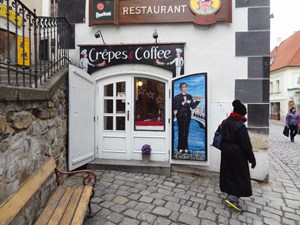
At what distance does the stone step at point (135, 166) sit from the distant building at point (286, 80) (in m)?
19.6

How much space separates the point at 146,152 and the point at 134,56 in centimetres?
211

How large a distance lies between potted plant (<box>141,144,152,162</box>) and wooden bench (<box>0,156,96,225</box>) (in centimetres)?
206

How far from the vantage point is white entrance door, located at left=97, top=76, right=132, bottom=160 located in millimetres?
5129

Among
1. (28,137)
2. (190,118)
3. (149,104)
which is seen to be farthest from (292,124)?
(28,137)

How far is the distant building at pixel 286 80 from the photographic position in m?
21.7

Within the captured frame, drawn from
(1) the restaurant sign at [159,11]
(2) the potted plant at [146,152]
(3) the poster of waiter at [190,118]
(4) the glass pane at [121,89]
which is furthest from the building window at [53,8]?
(2) the potted plant at [146,152]

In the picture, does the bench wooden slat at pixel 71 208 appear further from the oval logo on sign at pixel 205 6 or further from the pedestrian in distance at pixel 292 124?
the pedestrian in distance at pixel 292 124

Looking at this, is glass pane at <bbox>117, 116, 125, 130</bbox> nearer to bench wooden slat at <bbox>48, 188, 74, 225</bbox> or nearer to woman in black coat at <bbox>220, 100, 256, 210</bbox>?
bench wooden slat at <bbox>48, 188, 74, 225</bbox>

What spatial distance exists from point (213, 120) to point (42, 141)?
3.27 metres

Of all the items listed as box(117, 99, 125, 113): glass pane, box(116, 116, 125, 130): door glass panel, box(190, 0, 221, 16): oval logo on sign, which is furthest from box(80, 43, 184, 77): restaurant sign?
box(116, 116, 125, 130): door glass panel

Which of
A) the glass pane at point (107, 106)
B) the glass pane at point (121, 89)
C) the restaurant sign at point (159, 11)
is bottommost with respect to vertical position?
the glass pane at point (107, 106)

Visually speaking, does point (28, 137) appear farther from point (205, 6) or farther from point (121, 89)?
point (205, 6)

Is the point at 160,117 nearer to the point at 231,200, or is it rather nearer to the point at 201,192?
the point at 201,192

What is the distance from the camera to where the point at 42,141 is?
10.5ft
